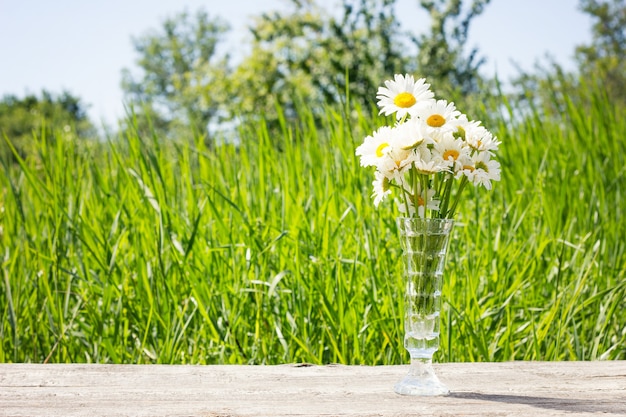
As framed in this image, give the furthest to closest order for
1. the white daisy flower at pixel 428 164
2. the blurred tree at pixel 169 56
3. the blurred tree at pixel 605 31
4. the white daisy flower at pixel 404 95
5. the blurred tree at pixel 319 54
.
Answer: the blurred tree at pixel 169 56
the blurred tree at pixel 605 31
the blurred tree at pixel 319 54
the white daisy flower at pixel 404 95
the white daisy flower at pixel 428 164

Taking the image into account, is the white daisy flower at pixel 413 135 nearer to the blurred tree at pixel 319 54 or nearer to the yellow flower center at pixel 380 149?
the yellow flower center at pixel 380 149

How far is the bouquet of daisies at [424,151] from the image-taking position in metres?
1.19

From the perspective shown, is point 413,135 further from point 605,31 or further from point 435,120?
point 605,31

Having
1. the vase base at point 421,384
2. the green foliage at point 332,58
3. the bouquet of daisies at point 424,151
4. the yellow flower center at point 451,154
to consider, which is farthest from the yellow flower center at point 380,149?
the green foliage at point 332,58

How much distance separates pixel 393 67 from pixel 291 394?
11.6 meters

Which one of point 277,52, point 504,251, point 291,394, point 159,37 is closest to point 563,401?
point 291,394

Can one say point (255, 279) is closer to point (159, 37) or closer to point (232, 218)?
point (232, 218)

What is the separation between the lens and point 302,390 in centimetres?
137

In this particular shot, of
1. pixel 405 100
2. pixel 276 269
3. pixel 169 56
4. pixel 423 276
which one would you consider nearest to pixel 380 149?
pixel 405 100

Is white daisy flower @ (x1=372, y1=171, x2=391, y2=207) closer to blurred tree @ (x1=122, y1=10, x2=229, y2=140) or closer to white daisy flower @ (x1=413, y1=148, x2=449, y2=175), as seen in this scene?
white daisy flower @ (x1=413, y1=148, x2=449, y2=175)

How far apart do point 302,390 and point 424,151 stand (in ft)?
1.72

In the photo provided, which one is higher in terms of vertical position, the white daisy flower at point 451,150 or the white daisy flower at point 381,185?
the white daisy flower at point 451,150

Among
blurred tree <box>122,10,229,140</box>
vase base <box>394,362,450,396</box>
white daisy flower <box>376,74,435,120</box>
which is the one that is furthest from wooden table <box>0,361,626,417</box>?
blurred tree <box>122,10,229,140</box>

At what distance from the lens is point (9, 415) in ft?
3.96
